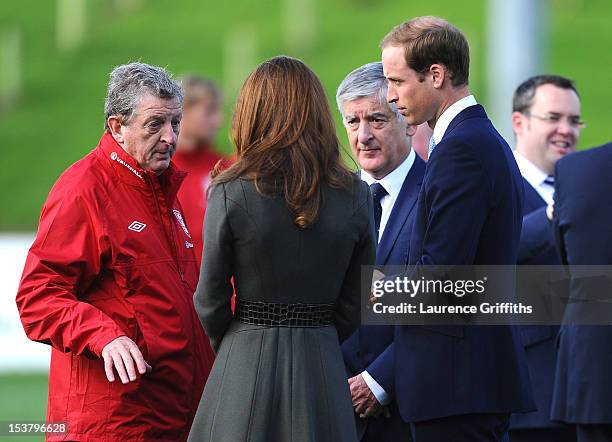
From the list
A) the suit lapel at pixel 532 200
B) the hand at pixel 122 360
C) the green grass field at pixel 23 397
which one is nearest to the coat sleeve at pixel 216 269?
the hand at pixel 122 360

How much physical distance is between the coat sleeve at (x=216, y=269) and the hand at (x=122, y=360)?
0.25 metres

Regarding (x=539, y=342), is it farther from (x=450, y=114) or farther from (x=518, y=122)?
(x=450, y=114)

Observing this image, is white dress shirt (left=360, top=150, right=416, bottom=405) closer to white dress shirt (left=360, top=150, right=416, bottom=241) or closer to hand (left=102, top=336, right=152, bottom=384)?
white dress shirt (left=360, top=150, right=416, bottom=241)

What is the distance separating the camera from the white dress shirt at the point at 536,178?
584 centimetres

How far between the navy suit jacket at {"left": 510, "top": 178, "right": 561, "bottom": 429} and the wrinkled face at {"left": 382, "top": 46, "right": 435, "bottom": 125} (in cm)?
147

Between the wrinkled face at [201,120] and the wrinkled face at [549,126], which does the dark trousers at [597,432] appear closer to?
the wrinkled face at [549,126]

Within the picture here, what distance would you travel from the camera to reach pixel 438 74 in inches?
158

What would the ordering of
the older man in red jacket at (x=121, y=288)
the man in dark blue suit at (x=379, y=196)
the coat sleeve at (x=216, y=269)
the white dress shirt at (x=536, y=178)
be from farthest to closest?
1. the white dress shirt at (x=536, y=178)
2. the man in dark blue suit at (x=379, y=196)
3. the older man in red jacket at (x=121, y=288)
4. the coat sleeve at (x=216, y=269)

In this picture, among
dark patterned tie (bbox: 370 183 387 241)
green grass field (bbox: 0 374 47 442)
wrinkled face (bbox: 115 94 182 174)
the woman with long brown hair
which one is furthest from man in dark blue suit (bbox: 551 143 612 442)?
green grass field (bbox: 0 374 47 442)

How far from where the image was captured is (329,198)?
12.4ft

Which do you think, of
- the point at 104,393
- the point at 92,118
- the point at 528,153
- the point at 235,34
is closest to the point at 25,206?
the point at 92,118

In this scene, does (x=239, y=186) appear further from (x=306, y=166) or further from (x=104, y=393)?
(x=104, y=393)

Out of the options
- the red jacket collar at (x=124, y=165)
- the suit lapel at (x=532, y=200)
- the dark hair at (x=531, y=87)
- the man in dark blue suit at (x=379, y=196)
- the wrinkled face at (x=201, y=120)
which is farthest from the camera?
the wrinkled face at (x=201, y=120)

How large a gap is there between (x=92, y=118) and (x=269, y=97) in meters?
25.6
